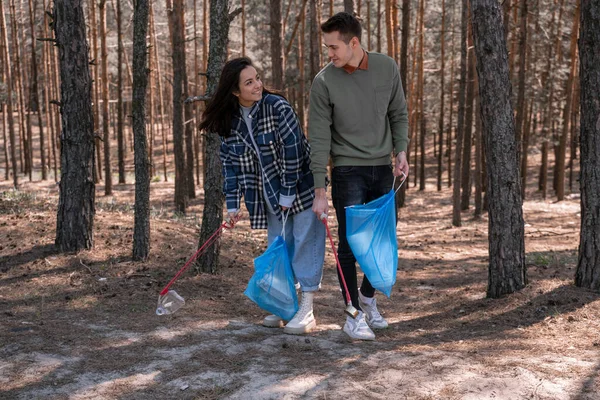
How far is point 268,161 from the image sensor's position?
4426mm

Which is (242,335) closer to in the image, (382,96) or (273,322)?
(273,322)

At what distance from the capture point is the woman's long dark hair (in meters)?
4.32

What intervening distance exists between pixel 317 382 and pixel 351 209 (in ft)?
3.93

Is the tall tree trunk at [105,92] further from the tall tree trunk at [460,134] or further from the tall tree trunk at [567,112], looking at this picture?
the tall tree trunk at [567,112]

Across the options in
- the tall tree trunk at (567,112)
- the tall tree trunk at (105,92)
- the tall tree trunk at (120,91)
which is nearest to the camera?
the tall tree trunk at (567,112)

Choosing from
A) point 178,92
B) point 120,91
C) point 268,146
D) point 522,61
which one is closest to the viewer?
point 268,146

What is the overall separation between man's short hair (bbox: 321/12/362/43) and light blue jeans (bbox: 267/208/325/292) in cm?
121

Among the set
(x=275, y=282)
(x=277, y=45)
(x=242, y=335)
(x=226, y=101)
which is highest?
(x=277, y=45)

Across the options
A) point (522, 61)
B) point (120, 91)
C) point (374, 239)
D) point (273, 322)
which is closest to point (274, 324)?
point (273, 322)

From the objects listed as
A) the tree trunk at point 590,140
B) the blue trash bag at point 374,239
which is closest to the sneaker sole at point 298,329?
the blue trash bag at point 374,239

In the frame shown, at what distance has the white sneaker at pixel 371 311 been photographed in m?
4.67

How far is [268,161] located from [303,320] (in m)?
1.15

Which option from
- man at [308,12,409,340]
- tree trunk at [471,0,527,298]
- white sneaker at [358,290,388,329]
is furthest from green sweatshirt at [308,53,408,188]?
tree trunk at [471,0,527,298]

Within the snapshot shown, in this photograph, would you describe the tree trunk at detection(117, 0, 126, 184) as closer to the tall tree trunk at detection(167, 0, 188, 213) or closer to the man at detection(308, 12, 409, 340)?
the tall tree trunk at detection(167, 0, 188, 213)
